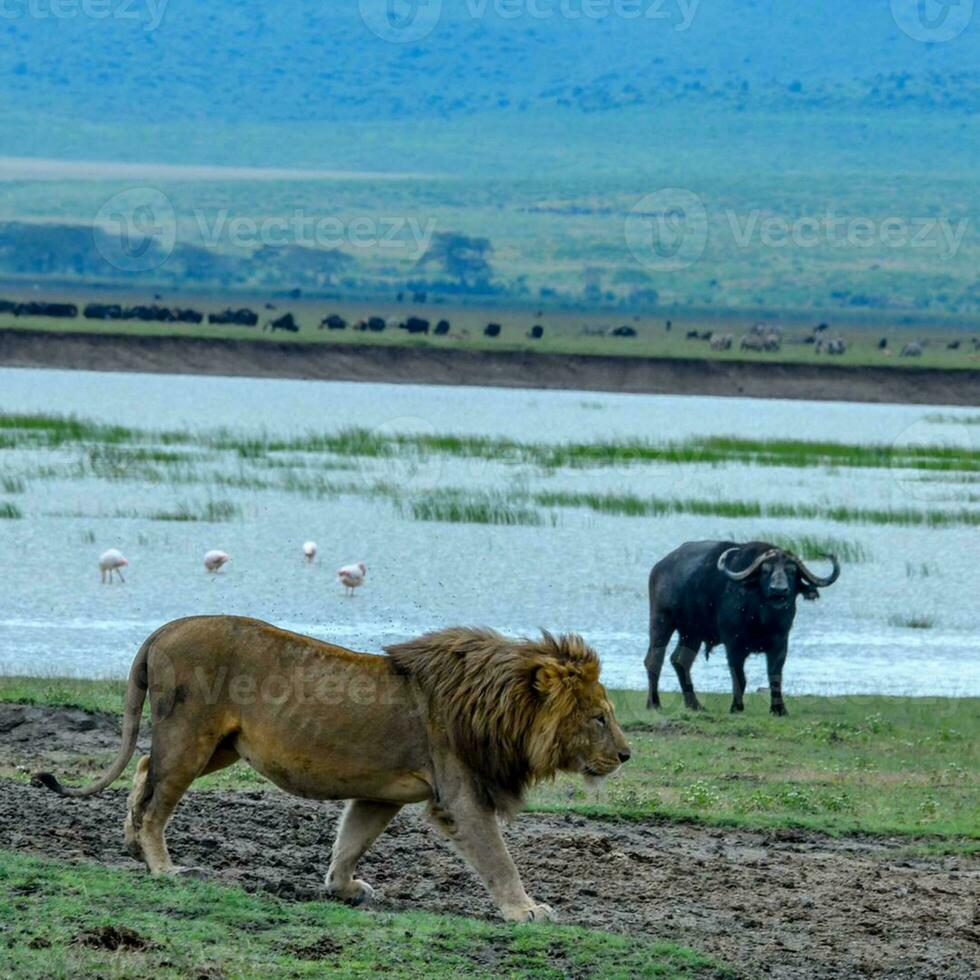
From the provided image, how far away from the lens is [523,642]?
759 centimetres

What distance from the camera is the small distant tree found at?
118 metres

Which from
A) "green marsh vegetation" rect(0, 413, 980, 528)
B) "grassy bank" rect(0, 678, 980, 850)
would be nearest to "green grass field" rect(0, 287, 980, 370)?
"green marsh vegetation" rect(0, 413, 980, 528)

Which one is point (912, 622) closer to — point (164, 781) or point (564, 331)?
point (164, 781)

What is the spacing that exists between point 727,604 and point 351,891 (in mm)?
7621

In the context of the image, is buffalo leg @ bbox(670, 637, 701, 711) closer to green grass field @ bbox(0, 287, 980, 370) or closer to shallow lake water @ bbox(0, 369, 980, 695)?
shallow lake water @ bbox(0, 369, 980, 695)

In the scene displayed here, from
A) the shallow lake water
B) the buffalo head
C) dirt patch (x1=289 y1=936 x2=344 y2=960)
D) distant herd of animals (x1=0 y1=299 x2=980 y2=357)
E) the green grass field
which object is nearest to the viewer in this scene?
dirt patch (x1=289 y1=936 x2=344 y2=960)

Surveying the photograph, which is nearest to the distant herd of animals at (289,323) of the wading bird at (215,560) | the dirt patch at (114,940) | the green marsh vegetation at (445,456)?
the green marsh vegetation at (445,456)

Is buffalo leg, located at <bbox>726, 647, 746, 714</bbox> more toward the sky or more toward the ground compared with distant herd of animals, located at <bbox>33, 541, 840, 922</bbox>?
more toward the ground

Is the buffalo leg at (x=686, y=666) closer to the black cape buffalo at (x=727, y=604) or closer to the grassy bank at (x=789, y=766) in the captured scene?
the black cape buffalo at (x=727, y=604)

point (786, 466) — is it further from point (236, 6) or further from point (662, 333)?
point (236, 6)

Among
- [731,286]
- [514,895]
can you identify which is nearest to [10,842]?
[514,895]

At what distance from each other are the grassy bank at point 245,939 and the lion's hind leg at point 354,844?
1.09 ft

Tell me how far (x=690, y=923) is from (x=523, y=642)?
3.81ft

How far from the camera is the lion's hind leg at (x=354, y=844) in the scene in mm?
7551
